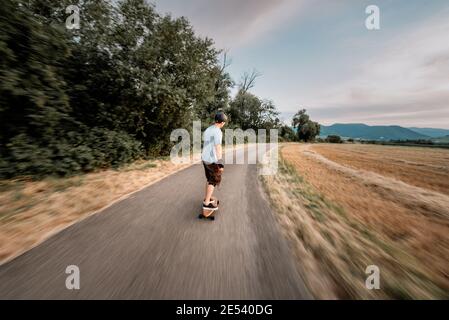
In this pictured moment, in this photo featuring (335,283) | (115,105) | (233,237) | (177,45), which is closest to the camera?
(335,283)

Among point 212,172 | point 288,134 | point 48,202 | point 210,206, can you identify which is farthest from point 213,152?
point 288,134

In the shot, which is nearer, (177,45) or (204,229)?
(204,229)

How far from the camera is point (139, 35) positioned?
377 inches

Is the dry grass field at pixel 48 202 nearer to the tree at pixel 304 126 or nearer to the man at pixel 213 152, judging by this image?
the man at pixel 213 152

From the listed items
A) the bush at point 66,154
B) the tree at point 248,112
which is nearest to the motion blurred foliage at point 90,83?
the bush at point 66,154

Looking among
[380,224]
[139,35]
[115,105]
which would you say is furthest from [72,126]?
[380,224]

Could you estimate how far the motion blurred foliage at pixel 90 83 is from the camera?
4.99m

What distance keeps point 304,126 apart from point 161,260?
80796 millimetres

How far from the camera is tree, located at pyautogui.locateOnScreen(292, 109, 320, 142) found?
246 feet

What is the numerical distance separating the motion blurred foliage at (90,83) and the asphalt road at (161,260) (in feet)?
12.0

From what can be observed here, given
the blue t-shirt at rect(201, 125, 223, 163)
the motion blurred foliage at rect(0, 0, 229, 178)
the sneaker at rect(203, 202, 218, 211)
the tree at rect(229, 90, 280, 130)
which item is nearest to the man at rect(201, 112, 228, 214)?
the blue t-shirt at rect(201, 125, 223, 163)

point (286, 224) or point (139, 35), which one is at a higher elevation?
point (139, 35)
